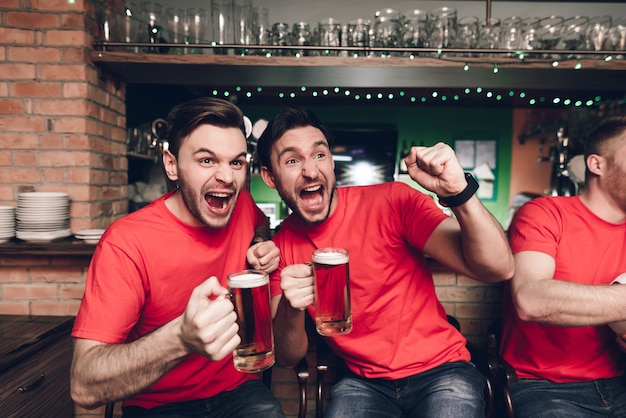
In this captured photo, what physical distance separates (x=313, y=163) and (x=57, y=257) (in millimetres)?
1523

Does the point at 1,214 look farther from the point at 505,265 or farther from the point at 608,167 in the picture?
the point at 608,167

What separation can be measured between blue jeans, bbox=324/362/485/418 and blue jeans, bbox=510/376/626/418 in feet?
0.56

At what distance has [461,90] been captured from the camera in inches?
103

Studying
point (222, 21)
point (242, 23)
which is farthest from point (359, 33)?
point (222, 21)

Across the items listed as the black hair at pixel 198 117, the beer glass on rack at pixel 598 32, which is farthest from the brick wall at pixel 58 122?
the beer glass on rack at pixel 598 32

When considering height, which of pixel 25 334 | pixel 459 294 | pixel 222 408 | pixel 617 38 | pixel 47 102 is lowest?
pixel 222 408

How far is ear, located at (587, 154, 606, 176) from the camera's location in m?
1.73

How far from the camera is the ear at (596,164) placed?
5.67ft

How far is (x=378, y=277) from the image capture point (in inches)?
65.7

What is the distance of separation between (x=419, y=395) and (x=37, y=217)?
207cm

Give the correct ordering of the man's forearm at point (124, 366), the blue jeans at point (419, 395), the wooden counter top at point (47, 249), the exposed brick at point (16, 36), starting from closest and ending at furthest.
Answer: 1. the man's forearm at point (124, 366)
2. the blue jeans at point (419, 395)
3. the wooden counter top at point (47, 249)
4. the exposed brick at point (16, 36)

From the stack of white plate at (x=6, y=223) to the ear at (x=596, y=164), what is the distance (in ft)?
9.38

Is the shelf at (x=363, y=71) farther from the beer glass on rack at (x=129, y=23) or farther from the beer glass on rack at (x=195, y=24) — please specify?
the beer glass on rack at (x=195, y=24)

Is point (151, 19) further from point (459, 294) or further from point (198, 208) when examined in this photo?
point (459, 294)
